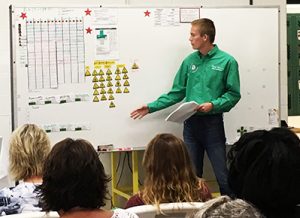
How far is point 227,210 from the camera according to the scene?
43.4 inches

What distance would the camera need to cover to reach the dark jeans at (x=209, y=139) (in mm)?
4102

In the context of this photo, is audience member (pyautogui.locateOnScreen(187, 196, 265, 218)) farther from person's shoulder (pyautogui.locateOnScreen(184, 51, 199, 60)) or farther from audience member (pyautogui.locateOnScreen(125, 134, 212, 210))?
person's shoulder (pyautogui.locateOnScreen(184, 51, 199, 60))

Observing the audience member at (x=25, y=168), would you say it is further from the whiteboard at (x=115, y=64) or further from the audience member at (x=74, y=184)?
the whiteboard at (x=115, y=64)

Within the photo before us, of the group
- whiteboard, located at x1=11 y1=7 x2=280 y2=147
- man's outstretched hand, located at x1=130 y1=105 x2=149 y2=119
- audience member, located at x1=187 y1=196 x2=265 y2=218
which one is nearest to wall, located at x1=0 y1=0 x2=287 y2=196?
whiteboard, located at x1=11 y1=7 x2=280 y2=147

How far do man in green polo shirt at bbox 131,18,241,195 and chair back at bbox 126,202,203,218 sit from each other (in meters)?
1.96

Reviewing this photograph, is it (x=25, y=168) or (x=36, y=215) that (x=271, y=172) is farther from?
(x=25, y=168)

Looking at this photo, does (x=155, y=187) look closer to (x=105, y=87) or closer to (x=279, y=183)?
(x=279, y=183)

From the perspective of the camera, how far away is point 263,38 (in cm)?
451

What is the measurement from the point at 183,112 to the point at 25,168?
172cm

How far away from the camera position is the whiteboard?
4.03m

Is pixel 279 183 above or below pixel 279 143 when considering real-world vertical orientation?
below

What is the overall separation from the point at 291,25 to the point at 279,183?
408 centimetres

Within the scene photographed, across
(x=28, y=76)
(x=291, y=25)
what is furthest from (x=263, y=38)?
(x=28, y=76)

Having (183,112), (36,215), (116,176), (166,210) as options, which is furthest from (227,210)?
(116,176)
